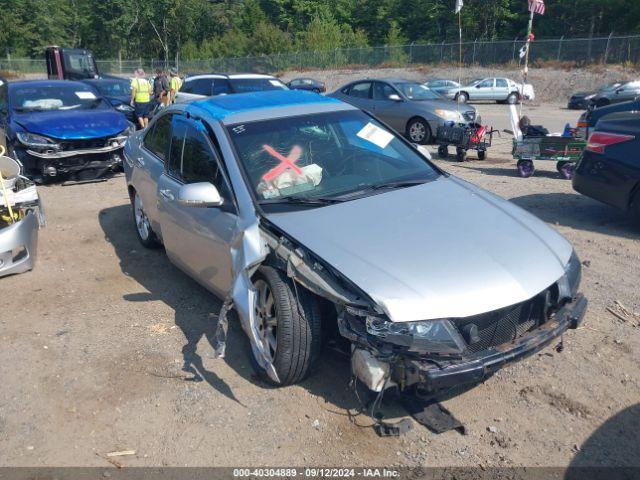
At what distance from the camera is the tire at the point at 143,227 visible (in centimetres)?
633

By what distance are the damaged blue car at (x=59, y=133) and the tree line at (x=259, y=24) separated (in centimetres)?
4522

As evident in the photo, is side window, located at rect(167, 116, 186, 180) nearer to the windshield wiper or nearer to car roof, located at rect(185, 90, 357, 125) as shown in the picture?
car roof, located at rect(185, 90, 357, 125)

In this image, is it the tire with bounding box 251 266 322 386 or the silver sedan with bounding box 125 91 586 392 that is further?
the tire with bounding box 251 266 322 386

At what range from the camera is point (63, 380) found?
13.2 feet

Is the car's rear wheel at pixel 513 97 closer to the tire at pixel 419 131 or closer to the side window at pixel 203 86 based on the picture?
the tire at pixel 419 131

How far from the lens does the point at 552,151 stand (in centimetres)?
944

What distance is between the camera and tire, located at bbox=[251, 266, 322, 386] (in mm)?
3475

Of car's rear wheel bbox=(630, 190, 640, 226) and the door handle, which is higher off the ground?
the door handle

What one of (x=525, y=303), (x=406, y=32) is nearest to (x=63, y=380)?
(x=525, y=303)

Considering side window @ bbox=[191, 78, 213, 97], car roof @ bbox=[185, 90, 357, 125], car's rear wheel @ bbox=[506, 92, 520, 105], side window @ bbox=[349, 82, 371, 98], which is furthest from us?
car's rear wheel @ bbox=[506, 92, 520, 105]

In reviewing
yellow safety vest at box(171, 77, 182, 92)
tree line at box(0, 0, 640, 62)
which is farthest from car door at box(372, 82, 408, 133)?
tree line at box(0, 0, 640, 62)

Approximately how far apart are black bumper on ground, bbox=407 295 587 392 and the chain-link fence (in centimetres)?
3794

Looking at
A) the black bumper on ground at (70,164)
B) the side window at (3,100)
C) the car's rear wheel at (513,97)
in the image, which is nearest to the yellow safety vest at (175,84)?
the side window at (3,100)

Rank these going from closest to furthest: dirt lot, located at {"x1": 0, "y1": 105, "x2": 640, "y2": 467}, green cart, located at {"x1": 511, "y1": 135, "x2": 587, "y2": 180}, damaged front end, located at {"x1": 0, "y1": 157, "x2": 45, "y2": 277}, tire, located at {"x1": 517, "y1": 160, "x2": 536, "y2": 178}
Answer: dirt lot, located at {"x1": 0, "y1": 105, "x2": 640, "y2": 467}, damaged front end, located at {"x1": 0, "y1": 157, "x2": 45, "y2": 277}, green cart, located at {"x1": 511, "y1": 135, "x2": 587, "y2": 180}, tire, located at {"x1": 517, "y1": 160, "x2": 536, "y2": 178}
